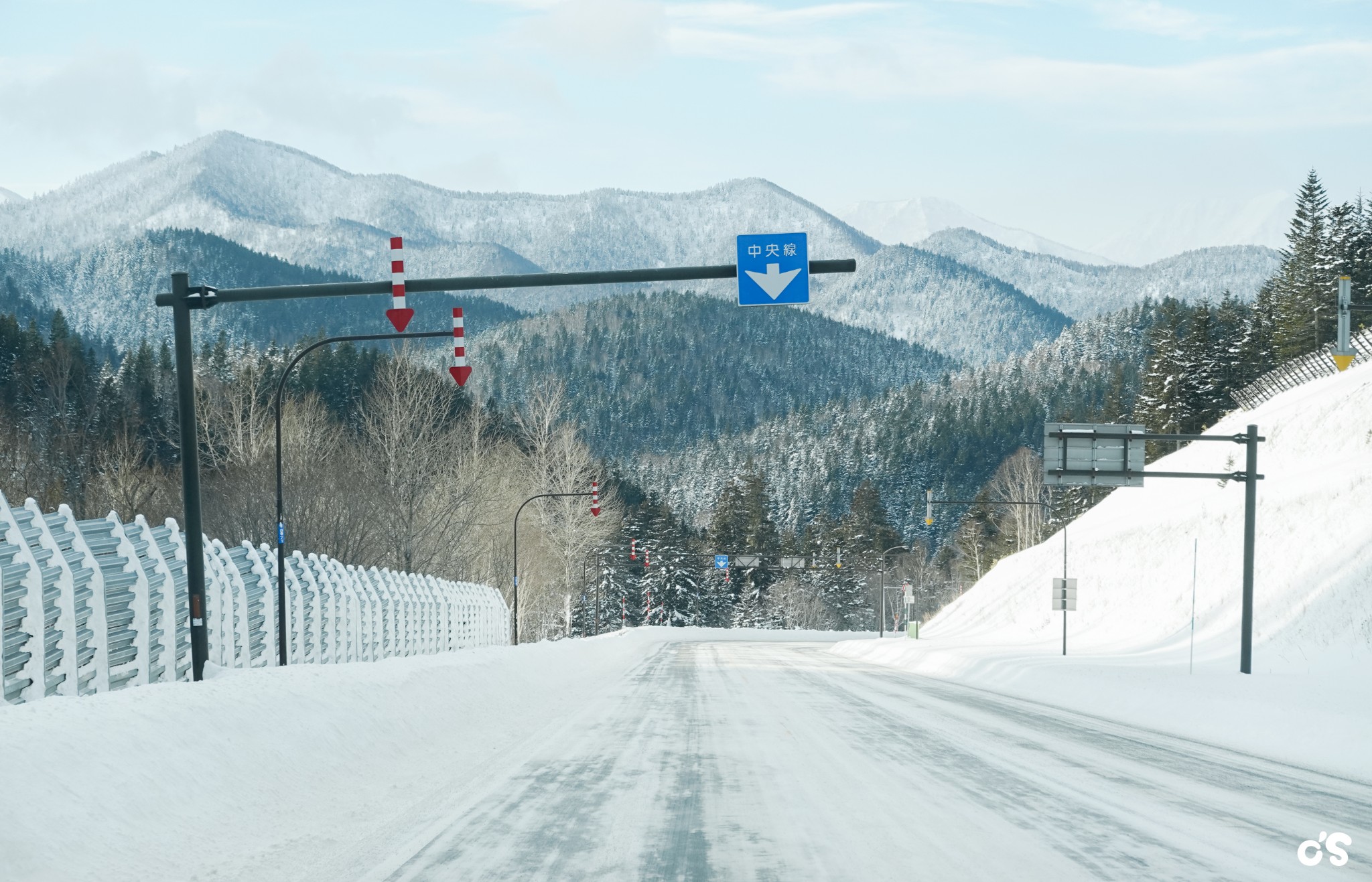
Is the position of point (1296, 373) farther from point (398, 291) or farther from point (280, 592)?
point (398, 291)

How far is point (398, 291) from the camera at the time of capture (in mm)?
14492

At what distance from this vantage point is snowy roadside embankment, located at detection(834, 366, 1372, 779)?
19.2 meters

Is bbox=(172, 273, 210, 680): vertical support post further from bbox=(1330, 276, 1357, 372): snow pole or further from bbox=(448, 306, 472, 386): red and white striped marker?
bbox=(1330, 276, 1357, 372): snow pole

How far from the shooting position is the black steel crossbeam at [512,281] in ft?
45.0

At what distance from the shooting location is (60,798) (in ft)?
22.5

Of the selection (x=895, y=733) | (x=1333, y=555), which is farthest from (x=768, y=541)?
(x=895, y=733)

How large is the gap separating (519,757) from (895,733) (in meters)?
5.43

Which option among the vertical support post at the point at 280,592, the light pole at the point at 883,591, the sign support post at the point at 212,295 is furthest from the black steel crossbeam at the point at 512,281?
the light pole at the point at 883,591

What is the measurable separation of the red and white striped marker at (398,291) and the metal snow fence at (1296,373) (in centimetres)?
6284

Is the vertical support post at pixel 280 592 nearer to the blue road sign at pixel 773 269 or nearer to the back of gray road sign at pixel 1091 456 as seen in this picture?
the blue road sign at pixel 773 269

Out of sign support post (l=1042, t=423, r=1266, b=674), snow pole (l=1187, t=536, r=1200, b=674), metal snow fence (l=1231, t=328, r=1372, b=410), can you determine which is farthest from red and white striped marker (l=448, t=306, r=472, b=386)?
metal snow fence (l=1231, t=328, r=1372, b=410)

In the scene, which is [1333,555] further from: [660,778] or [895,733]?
[660,778]

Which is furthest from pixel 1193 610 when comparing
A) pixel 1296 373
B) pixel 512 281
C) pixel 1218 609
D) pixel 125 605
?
pixel 1296 373

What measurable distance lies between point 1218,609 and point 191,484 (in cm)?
4058
